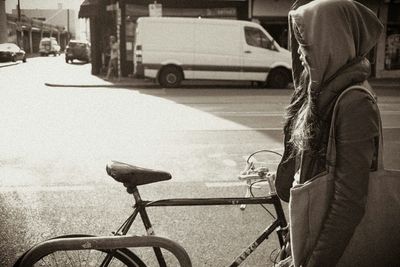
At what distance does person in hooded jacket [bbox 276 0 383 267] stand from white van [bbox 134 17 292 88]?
674 inches

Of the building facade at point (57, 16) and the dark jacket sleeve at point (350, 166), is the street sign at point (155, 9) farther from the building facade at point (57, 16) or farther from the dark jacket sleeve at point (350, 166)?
the building facade at point (57, 16)

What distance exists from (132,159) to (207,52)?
12182 mm

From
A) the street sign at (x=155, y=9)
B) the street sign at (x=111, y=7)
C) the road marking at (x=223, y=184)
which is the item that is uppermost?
the street sign at (x=111, y=7)

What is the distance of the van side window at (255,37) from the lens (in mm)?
18938

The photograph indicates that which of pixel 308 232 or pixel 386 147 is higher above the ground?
pixel 308 232

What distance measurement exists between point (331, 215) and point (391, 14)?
2556cm

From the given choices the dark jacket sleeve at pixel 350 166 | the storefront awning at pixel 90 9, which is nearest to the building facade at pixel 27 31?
the storefront awning at pixel 90 9

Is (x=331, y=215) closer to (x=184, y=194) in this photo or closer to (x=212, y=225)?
(x=212, y=225)

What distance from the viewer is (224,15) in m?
24.0

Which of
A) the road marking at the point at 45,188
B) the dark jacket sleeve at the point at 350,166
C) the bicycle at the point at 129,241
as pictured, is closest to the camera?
the dark jacket sleeve at the point at 350,166

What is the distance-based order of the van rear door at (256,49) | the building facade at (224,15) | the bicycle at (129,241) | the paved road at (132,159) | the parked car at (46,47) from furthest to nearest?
1. the parked car at (46,47)
2. the building facade at (224,15)
3. the van rear door at (256,49)
4. the paved road at (132,159)
5. the bicycle at (129,241)

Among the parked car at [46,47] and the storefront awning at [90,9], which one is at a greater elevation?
the storefront awning at [90,9]

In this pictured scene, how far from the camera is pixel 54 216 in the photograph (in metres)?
4.95

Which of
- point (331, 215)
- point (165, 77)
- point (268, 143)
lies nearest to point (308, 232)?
point (331, 215)
